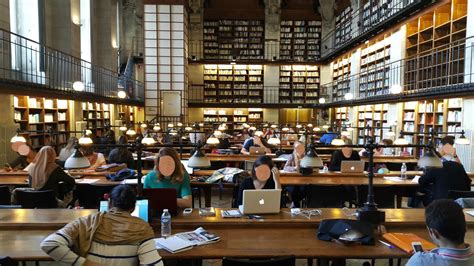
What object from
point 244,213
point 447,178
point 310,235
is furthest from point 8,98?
point 447,178

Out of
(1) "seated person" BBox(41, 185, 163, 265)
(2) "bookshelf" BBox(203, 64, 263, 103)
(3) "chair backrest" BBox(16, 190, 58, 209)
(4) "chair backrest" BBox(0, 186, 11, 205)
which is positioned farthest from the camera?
(2) "bookshelf" BBox(203, 64, 263, 103)

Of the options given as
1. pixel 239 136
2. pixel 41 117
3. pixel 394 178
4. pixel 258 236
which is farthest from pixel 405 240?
pixel 239 136

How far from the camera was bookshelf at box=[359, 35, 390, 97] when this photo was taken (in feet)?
37.6

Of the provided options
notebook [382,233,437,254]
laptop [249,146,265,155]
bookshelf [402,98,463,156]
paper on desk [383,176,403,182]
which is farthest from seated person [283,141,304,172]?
notebook [382,233,437,254]

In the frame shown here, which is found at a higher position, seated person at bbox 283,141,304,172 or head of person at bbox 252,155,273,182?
head of person at bbox 252,155,273,182

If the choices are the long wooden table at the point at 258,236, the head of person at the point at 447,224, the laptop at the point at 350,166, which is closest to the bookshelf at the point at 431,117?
the laptop at the point at 350,166

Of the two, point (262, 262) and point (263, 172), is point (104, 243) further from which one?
point (263, 172)

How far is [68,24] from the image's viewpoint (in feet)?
36.4

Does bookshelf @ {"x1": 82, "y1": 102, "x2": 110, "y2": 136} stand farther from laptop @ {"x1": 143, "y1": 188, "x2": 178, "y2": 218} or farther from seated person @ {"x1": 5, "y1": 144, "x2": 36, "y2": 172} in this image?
laptop @ {"x1": 143, "y1": 188, "x2": 178, "y2": 218}

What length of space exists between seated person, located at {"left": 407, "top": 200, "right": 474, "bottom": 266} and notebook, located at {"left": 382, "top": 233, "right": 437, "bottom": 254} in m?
0.82

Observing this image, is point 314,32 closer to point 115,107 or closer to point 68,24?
point 115,107

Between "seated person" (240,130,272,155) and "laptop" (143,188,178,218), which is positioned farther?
"seated person" (240,130,272,155)

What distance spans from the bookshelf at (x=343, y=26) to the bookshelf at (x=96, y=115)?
8.91 meters

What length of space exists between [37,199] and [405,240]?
3275 mm
